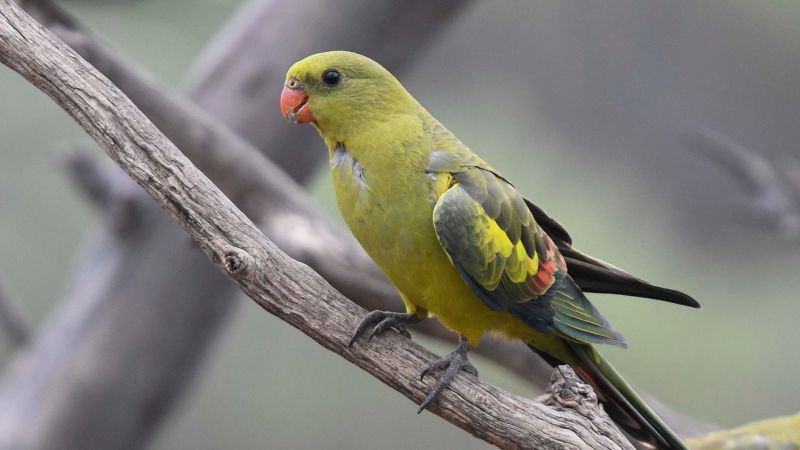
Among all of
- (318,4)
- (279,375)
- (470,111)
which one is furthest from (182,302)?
(470,111)

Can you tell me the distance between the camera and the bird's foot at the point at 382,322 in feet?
5.86

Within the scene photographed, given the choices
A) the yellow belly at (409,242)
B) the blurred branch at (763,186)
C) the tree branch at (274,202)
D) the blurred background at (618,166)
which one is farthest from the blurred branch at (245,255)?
the blurred background at (618,166)

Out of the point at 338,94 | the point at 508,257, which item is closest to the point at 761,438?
the point at 508,257

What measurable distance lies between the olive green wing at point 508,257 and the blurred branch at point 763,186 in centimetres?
152

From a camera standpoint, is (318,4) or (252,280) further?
(318,4)

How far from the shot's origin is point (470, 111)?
535 cm

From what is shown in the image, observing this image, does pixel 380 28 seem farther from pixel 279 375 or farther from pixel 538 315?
pixel 279 375

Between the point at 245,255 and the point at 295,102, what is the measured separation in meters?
0.49

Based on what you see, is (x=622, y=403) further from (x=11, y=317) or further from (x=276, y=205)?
(x=11, y=317)

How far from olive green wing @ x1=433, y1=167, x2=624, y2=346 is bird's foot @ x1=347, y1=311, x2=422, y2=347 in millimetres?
177

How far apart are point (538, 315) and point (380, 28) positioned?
6.73 feet

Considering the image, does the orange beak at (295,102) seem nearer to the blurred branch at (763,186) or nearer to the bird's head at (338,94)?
the bird's head at (338,94)

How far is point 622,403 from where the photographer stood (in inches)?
81.5

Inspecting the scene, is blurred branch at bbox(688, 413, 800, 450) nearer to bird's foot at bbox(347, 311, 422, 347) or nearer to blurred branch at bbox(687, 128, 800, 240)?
bird's foot at bbox(347, 311, 422, 347)
